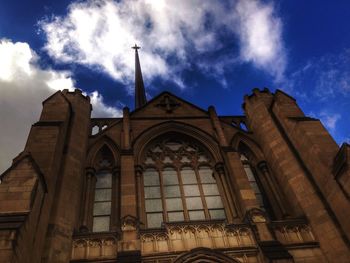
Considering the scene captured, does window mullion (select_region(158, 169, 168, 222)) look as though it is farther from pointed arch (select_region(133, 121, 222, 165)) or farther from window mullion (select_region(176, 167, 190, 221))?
pointed arch (select_region(133, 121, 222, 165))

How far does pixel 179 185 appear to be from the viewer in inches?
450

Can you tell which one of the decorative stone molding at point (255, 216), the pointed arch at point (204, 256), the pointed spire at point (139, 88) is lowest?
the pointed arch at point (204, 256)

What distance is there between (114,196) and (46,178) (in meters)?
2.70

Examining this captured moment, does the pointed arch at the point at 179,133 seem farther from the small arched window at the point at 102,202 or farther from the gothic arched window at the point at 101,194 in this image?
the small arched window at the point at 102,202

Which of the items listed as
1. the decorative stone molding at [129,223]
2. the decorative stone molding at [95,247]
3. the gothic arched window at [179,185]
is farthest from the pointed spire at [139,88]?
the decorative stone molding at [95,247]

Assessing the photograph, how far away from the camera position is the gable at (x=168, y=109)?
14.2m

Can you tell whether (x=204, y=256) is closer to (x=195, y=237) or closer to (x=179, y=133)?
(x=195, y=237)

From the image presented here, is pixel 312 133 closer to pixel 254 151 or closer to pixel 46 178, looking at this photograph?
pixel 254 151

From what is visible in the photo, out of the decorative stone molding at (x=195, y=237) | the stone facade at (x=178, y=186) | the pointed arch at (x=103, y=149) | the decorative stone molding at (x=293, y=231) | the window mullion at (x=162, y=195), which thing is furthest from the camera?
the pointed arch at (x=103, y=149)

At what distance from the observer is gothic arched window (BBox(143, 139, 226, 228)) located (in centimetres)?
1049

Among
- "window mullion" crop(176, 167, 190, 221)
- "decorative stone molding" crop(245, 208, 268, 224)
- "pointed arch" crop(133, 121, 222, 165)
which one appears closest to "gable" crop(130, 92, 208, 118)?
"pointed arch" crop(133, 121, 222, 165)

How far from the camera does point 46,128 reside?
34.0 ft

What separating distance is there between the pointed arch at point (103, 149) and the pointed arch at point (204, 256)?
450cm

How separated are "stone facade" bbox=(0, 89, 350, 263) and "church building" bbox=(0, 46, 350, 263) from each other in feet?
0.10
